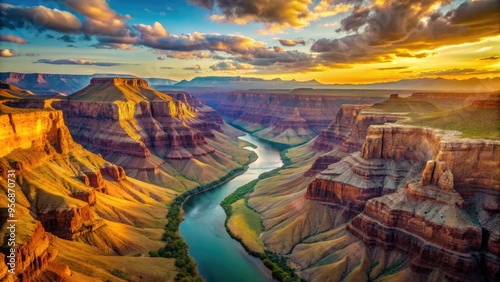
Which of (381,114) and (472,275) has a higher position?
(381,114)

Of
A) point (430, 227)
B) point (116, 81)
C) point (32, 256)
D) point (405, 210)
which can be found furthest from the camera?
point (116, 81)

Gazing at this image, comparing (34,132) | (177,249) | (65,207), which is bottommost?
(177,249)

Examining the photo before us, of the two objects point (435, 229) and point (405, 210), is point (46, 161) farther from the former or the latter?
point (435, 229)

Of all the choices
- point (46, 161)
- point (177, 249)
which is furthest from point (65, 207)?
point (177, 249)

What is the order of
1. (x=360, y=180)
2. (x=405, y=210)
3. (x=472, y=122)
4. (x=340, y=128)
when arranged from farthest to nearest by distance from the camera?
(x=340, y=128)
(x=360, y=180)
(x=472, y=122)
(x=405, y=210)

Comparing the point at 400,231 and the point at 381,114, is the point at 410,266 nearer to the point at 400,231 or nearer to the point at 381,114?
the point at 400,231

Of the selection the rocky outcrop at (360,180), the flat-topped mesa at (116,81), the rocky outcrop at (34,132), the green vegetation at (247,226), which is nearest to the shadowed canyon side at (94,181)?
the rocky outcrop at (34,132)

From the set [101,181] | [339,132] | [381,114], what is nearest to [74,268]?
[101,181]
